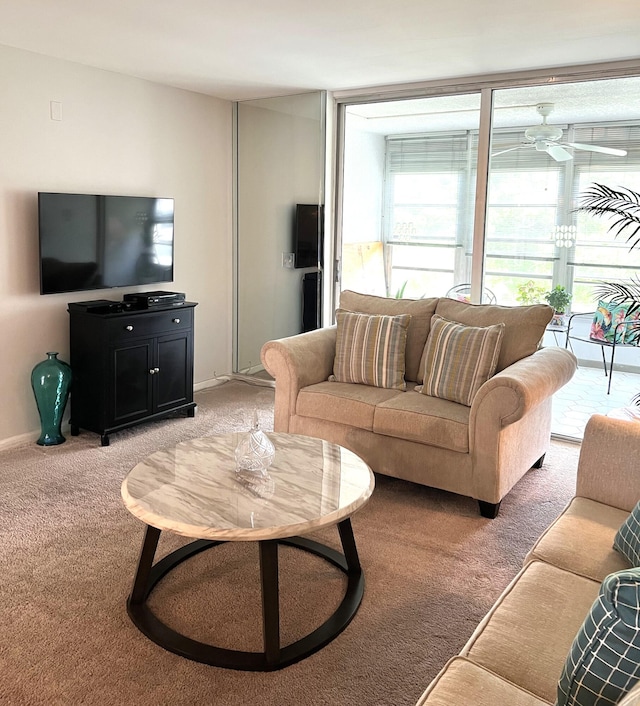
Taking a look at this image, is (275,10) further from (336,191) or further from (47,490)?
(47,490)

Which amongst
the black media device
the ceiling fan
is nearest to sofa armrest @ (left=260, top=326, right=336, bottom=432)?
the black media device

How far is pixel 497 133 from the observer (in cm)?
443

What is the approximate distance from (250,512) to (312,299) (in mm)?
3290

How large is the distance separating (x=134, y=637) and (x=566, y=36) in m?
3.46

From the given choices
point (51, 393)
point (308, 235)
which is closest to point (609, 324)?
point (308, 235)

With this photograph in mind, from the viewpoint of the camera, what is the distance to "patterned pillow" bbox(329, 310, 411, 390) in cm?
379

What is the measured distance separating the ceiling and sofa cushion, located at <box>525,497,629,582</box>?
222cm

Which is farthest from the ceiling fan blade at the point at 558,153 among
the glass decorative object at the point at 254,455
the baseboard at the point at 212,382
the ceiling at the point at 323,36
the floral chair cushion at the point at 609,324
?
the baseboard at the point at 212,382

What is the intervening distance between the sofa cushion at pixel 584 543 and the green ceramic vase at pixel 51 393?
122 inches

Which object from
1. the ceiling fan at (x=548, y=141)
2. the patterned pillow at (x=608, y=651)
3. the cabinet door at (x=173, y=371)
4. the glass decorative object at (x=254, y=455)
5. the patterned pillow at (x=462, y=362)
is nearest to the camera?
the patterned pillow at (x=608, y=651)

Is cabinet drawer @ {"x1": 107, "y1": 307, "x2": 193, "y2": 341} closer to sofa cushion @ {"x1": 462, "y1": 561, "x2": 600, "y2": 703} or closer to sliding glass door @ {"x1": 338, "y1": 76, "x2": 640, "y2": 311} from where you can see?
sliding glass door @ {"x1": 338, "y1": 76, "x2": 640, "y2": 311}

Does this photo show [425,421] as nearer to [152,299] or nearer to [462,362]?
[462,362]

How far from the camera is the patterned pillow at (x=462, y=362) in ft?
11.3

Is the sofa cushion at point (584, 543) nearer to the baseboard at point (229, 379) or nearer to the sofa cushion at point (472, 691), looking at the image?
the sofa cushion at point (472, 691)
